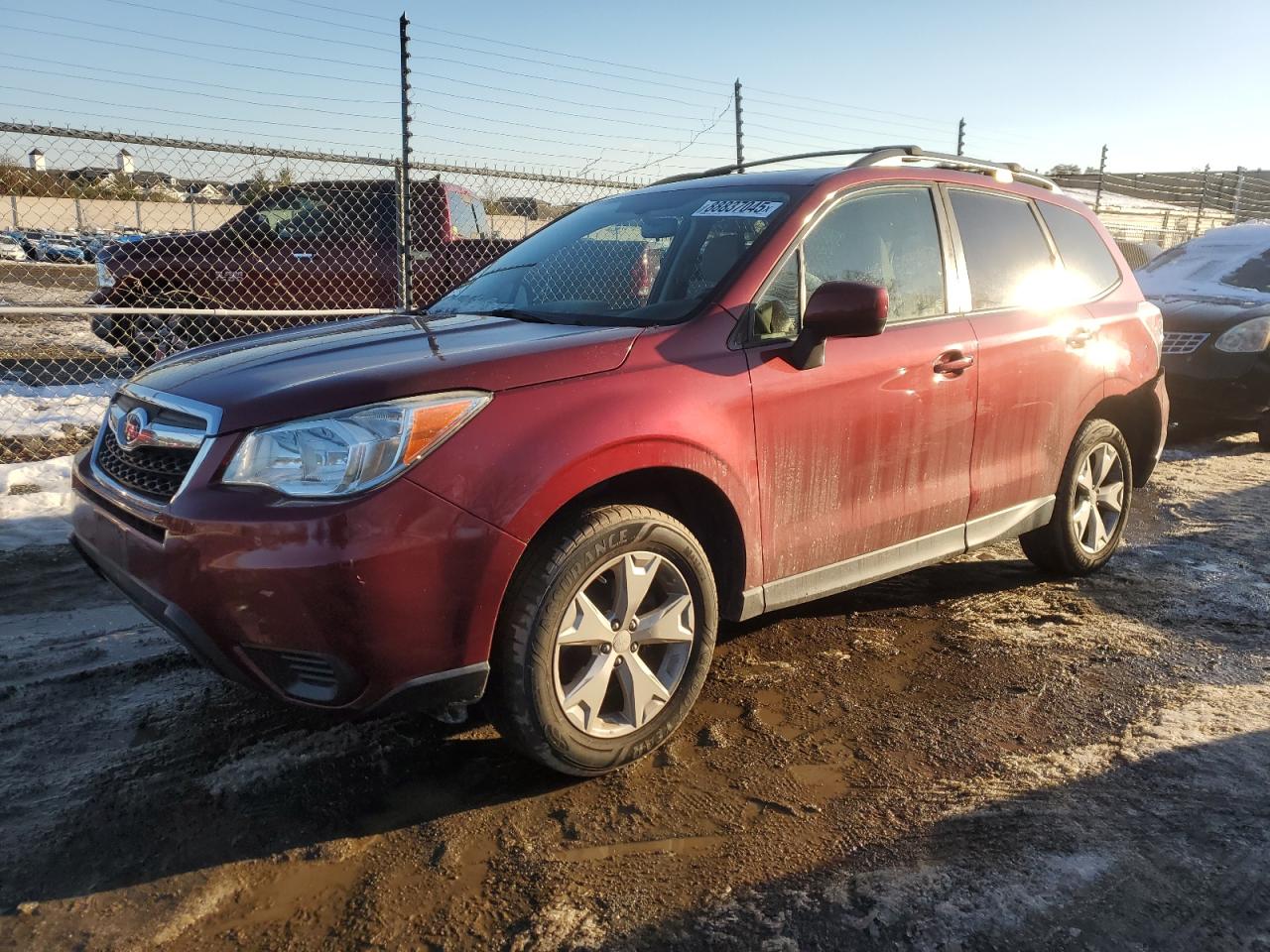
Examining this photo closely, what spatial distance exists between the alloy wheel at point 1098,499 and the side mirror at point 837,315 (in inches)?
75.8

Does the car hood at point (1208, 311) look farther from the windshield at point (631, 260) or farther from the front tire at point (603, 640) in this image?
the front tire at point (603, 640)

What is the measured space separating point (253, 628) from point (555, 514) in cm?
81

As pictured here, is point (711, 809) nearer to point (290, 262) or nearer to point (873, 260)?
point (873, 260)

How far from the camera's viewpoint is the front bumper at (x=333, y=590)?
7.52 feet

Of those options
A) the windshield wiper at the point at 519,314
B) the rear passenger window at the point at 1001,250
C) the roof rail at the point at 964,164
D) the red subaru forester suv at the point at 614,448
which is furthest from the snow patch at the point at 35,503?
the rear passenger window at the point at 1001,250

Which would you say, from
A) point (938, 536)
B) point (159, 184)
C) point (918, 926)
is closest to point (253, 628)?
point (918, 926)

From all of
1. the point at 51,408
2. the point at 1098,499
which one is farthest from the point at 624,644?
the point at 51,408

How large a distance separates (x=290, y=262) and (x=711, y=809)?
7.91 metres

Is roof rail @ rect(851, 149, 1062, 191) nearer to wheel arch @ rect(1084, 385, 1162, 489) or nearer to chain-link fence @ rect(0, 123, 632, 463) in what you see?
wheel arch @ rect(1084, 385, 1162, 489)

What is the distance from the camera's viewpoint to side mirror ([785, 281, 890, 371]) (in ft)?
9.78

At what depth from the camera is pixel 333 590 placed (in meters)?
2.29

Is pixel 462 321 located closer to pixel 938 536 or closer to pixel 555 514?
pixel 555 514

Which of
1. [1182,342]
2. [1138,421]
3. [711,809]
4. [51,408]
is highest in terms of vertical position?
[1182,342]

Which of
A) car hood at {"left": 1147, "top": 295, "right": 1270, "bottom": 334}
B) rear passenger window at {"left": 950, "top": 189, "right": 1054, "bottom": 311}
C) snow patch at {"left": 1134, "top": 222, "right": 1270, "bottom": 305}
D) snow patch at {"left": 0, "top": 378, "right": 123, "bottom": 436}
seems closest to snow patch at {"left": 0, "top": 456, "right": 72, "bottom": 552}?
snow patch at {"left": 0, "top": 378, "right": 123, "bottom": 436}
